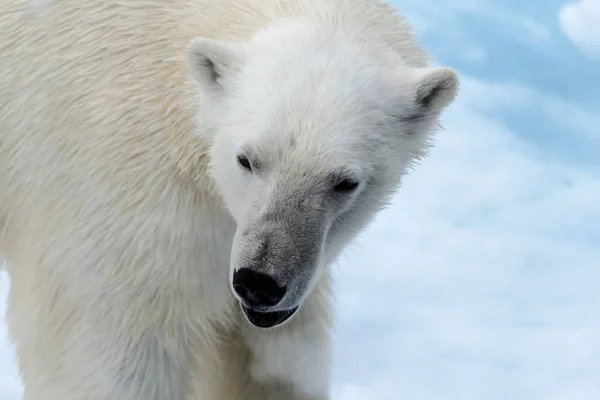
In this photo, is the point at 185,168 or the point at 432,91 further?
the point at 185,168

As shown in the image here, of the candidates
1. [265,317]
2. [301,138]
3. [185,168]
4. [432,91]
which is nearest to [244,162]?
[301,138]

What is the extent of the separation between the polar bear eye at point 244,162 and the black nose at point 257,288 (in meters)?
0.30

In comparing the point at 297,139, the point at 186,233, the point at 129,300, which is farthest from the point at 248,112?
the point at 129,300

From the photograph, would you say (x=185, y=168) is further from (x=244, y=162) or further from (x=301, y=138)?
(x=301, y=138)

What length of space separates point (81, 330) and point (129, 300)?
204 millimetres

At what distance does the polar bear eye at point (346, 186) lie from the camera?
7.72ft

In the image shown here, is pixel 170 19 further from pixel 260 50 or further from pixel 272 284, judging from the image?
pixel 272 284

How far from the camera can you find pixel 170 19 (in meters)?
2.77

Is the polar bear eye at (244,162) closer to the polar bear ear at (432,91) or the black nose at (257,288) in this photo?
the black nose at (257,288)

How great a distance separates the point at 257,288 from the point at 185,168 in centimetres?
55

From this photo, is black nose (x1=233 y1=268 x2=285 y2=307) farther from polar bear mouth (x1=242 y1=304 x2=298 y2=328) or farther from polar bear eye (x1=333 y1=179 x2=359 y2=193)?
polar bear eye (x1=333 y1=179 x2=359 y2=193)


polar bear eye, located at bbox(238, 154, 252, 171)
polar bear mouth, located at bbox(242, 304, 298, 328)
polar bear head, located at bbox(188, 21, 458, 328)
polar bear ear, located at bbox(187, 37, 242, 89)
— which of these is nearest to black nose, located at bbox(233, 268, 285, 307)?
polar bear head, located at bbox(188, 21, 458, 328)

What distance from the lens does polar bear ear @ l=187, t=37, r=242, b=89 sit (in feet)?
7.98

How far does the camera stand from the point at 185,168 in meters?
2.61
